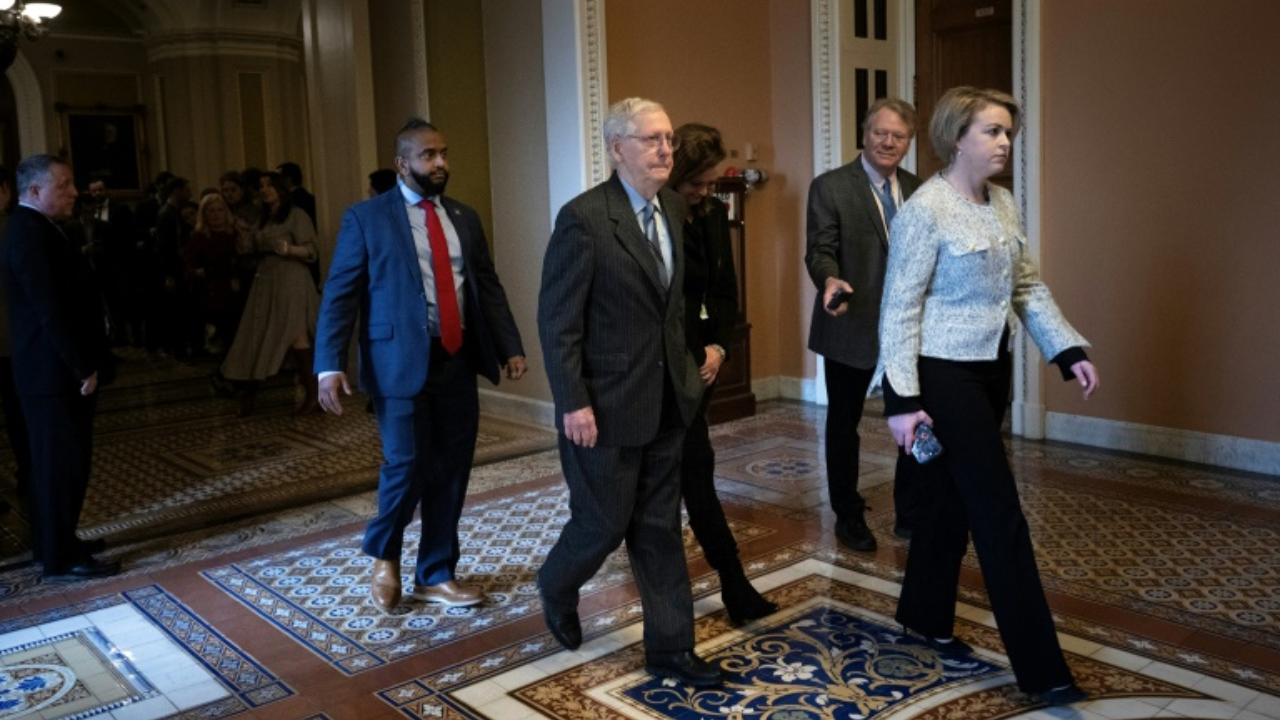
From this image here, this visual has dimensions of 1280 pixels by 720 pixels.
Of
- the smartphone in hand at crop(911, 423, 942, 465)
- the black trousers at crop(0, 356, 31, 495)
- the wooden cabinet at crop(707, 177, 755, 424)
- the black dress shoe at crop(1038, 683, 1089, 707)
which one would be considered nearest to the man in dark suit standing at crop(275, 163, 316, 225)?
the wooden cabinet at crop(707, 177, 755, 424)

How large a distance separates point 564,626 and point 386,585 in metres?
0.73

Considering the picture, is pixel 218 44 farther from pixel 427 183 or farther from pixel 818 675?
pixel 818 675

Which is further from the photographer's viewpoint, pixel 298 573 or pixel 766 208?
pixel 766 208

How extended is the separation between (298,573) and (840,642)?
6.83ft

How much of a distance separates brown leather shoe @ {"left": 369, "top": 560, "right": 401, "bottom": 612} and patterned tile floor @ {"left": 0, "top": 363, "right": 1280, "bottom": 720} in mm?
46

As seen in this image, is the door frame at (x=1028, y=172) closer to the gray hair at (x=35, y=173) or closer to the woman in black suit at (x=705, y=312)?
the woman in black suit at (x=705, y=312)

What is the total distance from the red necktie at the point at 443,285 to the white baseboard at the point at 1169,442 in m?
3.67

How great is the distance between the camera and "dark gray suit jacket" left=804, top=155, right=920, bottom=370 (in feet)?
13.8

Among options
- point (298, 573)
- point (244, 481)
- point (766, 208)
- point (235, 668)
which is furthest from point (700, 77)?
point (235, 668)

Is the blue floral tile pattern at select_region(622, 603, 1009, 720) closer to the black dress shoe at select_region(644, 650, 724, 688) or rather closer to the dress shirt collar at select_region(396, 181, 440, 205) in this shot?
the black dress shoe at select_region(644, 650, 724, 688)

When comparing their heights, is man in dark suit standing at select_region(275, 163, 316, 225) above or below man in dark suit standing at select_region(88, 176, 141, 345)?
above

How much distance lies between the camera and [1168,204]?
558 cm

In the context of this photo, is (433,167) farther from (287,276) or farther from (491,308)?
(287,276)

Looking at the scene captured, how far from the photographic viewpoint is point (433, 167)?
376 centimetres
